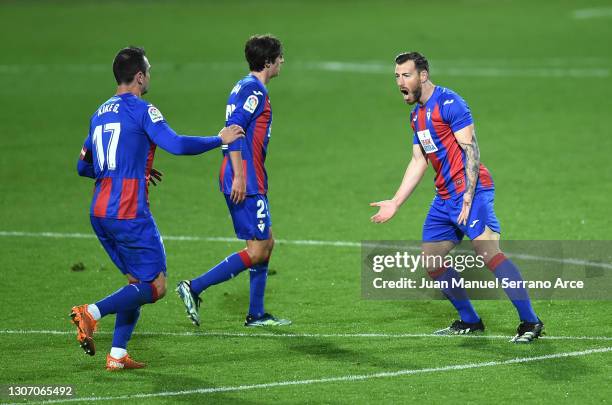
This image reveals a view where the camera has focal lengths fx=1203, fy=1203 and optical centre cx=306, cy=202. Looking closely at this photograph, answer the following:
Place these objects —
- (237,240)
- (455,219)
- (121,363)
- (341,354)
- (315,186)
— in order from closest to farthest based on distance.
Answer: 1. (121,363)
2. (341,354)
3. (455,219)
4. (237,240)
5. (315,186)

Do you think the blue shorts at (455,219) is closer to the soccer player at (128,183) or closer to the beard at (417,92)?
the beard at (417,92)

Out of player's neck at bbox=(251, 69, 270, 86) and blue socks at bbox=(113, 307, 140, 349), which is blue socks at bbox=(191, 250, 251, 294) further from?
player's neck at bbox=(251, 69, 270, 86)

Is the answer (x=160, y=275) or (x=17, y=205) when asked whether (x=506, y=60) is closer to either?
(x=17, y=205)

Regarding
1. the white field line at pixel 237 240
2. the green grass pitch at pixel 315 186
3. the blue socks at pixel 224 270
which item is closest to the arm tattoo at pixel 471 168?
the green grass pitch at pixel 315 186

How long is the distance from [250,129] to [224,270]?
1193 mm

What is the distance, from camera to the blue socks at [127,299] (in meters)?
8.83

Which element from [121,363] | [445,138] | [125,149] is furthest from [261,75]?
[121,363]

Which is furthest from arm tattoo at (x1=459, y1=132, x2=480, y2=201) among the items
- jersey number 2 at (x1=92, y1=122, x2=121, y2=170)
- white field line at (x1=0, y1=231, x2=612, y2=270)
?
white field line at (x1=0, y1=231, x2=612, y2=270)

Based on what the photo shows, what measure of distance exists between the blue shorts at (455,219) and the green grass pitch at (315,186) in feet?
2.82

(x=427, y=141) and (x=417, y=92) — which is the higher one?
(x=417, y=92)

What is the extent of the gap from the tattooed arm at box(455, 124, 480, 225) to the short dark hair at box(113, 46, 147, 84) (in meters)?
2.55

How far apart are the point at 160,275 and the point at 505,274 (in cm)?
269

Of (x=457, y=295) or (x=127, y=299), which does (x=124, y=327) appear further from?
(x=457, y=295)

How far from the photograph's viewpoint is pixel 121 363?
8.98m
